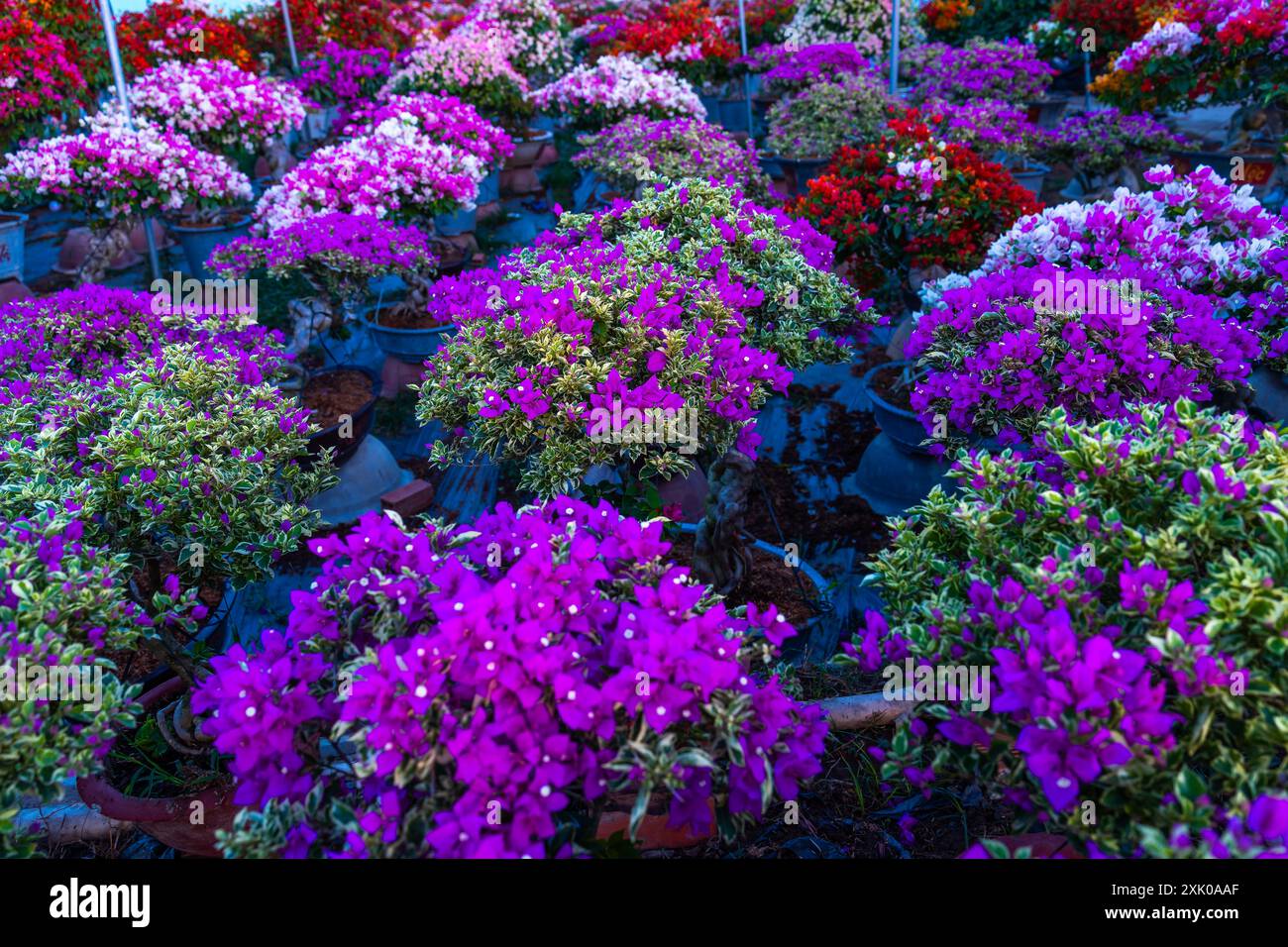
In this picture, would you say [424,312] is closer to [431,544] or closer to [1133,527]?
[431,544]

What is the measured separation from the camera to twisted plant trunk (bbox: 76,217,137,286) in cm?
767

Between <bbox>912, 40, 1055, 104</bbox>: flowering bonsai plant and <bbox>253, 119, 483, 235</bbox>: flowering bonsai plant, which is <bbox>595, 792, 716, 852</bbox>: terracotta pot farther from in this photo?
<bbox>912, 40, 1055, 104</bbox>: flowering bonsai plant

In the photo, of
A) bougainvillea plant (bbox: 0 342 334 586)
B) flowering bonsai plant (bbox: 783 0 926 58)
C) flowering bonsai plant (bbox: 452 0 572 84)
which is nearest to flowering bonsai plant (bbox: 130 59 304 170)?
flowering bonsai plant (bbox: 452 0 572 84)

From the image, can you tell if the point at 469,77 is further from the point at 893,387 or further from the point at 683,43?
the point at 893,387

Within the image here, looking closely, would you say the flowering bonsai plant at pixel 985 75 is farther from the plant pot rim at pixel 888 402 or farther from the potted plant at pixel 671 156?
the plant pot rim at pixel 888 402

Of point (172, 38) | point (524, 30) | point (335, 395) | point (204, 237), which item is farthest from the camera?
point (524, 30)

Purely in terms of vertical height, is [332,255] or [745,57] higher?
[745,57]

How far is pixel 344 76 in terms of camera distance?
1173 cm

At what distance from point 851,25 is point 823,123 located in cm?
565

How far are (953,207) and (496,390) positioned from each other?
375 cm

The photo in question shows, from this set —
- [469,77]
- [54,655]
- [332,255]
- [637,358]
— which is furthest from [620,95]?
[54,655]
